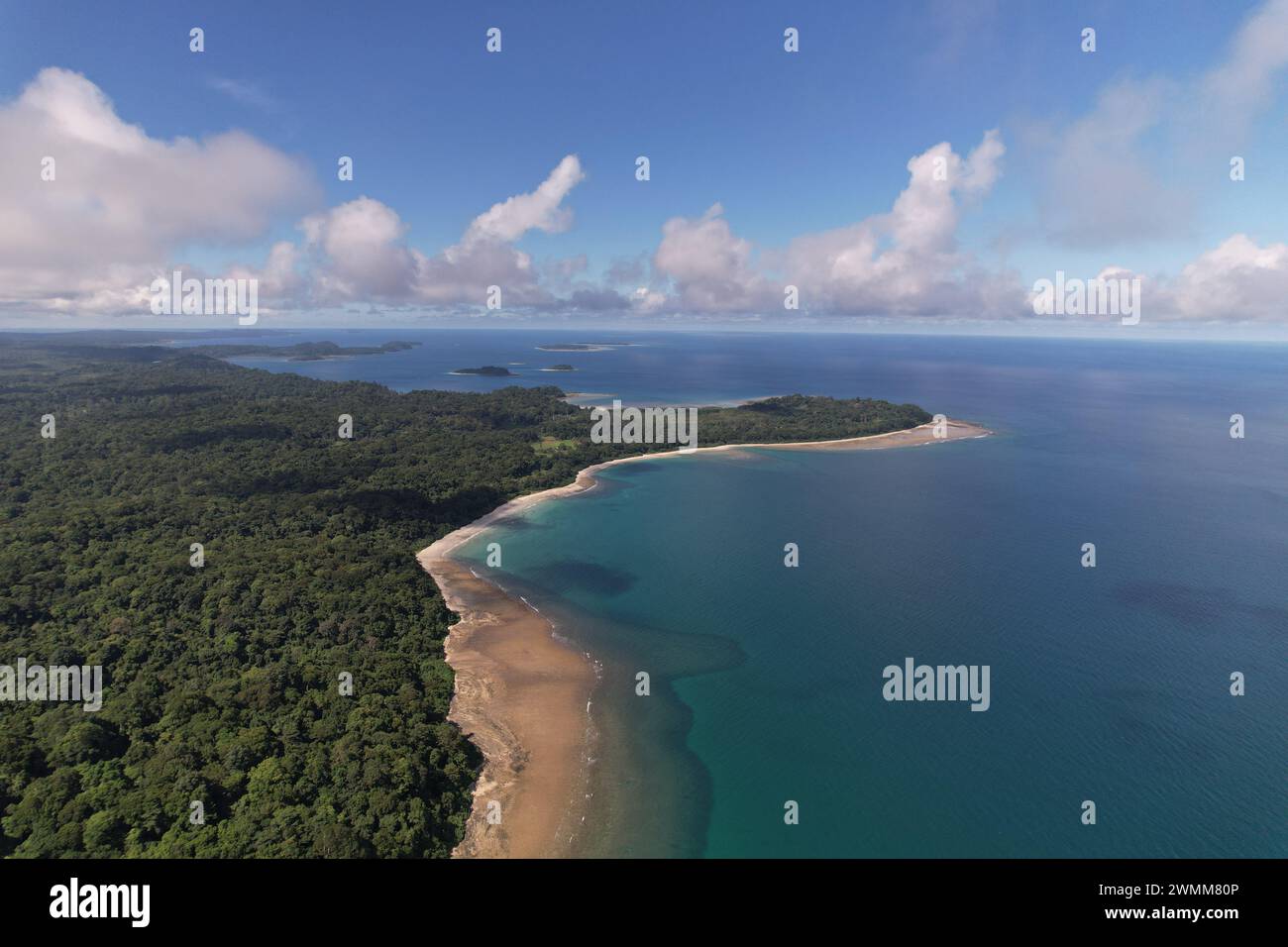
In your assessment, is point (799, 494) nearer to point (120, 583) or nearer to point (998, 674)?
point (998, 674)

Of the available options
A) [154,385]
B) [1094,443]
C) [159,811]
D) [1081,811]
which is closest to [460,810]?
[159,811]

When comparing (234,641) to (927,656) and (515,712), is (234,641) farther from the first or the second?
(927,656)

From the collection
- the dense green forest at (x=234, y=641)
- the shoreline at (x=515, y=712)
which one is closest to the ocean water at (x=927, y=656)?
the shoreline at (x=515, y=712)

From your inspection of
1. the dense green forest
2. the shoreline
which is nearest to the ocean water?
the shoreline

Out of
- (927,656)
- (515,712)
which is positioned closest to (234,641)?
(515,712)

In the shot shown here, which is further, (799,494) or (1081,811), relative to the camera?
(799,494)

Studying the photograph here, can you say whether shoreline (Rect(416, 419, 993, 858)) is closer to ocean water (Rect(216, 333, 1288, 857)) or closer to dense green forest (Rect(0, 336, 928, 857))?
dense green forest (Rect(0, 336, 928, 857))

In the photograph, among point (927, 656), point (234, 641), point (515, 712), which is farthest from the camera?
point (927, 656)
